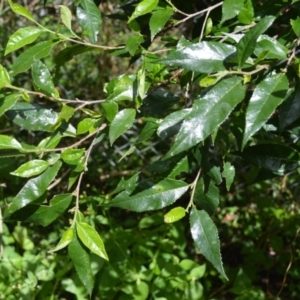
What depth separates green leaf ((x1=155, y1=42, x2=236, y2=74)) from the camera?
0.98 metres

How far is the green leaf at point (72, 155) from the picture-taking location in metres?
1.25

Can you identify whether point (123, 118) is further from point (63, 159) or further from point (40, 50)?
point (40, 50)

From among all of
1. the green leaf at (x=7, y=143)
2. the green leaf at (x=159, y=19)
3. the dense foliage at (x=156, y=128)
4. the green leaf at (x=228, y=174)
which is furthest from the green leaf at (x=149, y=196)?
the green leaf at (x=159, y=19)

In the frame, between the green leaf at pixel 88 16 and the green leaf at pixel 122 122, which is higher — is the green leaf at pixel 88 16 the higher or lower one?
the higher one

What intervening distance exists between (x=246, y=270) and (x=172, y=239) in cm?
53

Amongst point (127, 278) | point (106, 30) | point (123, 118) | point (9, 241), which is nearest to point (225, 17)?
point (123, 118)

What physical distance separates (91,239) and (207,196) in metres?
0.27

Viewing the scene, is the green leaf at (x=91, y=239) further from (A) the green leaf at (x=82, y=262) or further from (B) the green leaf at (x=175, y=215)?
(B) the green leaf at (x=175, y=215)

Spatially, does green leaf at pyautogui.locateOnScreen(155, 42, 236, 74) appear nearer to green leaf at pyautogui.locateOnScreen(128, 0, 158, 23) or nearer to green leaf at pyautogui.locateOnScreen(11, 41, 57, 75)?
green leaf at pyautogui.locateOnScreen(128, 0, 158, 23)

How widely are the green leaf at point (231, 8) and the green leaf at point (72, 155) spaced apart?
0.43 meters

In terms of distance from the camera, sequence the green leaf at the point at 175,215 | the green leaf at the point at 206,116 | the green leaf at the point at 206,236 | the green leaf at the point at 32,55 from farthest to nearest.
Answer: the green leaf at the point at 32,55 → the green leaf at the point at 175,215 → the green leaf at the point at 206,236 → the green leaf at the point at 206,116

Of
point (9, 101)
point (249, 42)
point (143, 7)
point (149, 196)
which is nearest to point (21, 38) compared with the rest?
point (9, 101)

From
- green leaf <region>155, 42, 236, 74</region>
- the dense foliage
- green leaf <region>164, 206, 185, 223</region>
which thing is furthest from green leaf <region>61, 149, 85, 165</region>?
green leaf <region>155, 42, 236, 74</region>

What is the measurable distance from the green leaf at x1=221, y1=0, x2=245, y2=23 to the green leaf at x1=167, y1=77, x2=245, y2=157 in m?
0.34
